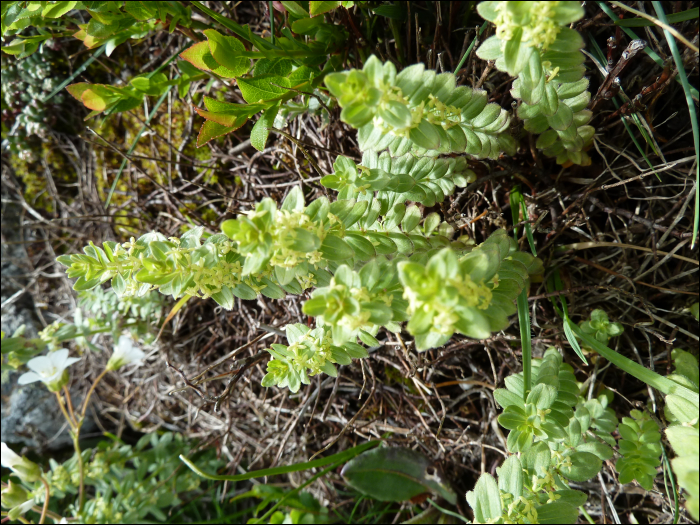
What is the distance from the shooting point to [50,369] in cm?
207

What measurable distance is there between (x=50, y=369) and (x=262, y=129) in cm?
149

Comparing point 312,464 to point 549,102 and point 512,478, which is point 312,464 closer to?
point 512,478

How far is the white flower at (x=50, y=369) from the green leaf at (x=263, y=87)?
142 cm

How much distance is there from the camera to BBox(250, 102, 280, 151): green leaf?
1388mm

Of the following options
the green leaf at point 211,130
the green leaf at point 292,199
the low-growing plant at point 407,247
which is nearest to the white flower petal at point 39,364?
the low-growing plant at point 407,247

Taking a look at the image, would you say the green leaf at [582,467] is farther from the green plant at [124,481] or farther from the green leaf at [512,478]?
the green plant at [124,481]

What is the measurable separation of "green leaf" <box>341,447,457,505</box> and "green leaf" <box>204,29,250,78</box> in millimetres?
1467

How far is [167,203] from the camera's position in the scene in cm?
219

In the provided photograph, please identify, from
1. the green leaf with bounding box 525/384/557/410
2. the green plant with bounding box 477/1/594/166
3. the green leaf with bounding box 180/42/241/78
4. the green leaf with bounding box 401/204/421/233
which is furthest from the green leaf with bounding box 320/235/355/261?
the green leaf with bounding box 180/42/241/78

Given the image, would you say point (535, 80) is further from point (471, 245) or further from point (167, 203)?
point (167, 203)

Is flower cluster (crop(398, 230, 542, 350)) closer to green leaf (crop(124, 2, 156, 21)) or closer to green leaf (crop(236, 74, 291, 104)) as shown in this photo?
green leaf (crop(236, 74, 291, 104))

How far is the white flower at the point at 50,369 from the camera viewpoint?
2.03 meters

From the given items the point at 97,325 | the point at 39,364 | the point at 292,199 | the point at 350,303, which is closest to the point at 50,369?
the point at 39,364

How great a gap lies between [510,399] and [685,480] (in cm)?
48
